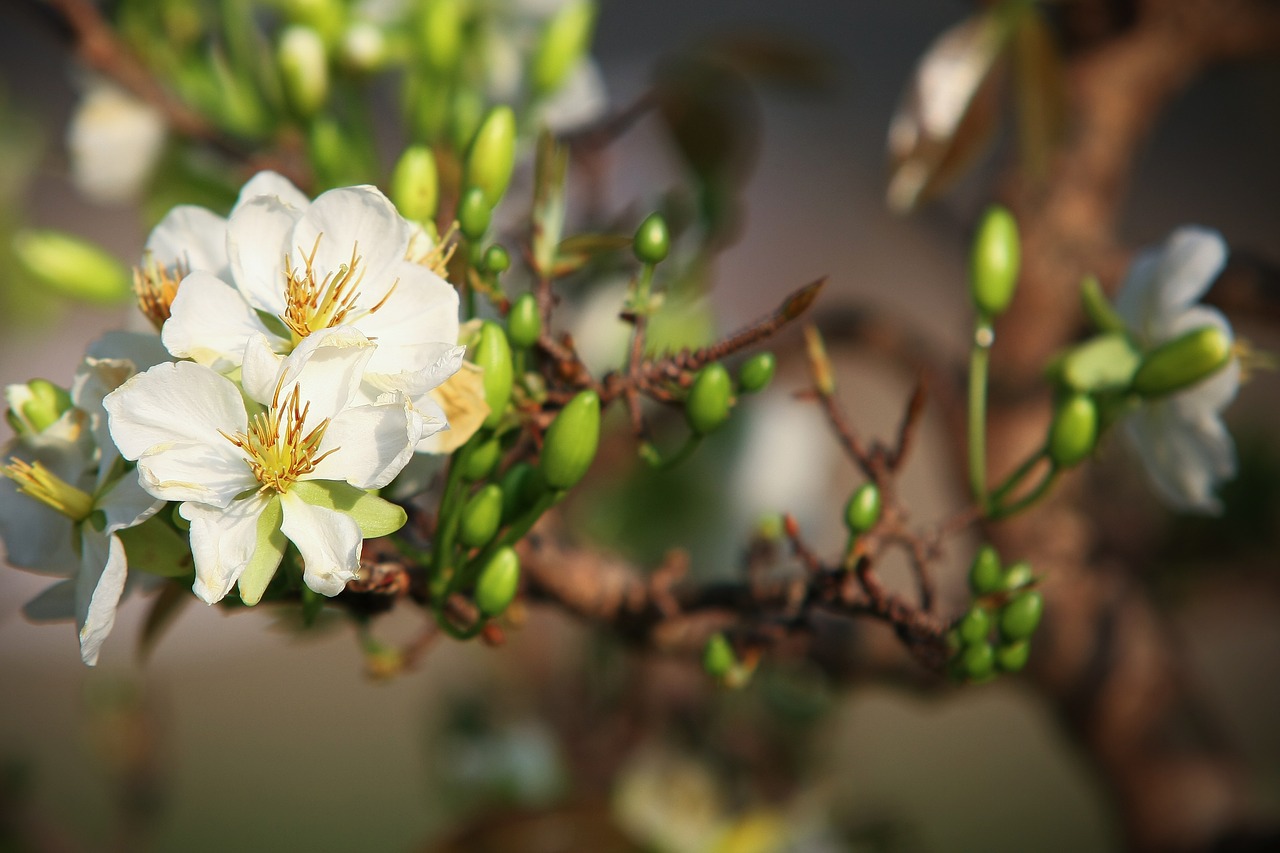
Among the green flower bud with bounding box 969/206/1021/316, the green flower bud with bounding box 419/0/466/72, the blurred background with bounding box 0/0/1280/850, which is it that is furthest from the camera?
the blurred background with bounding box 0/0/1280/850

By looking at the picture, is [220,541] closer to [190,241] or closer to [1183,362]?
[190,241]

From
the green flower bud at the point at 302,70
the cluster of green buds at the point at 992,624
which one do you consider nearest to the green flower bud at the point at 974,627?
the cluster of green buds at the point at 992,624

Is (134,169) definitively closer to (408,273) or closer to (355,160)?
(355,160)

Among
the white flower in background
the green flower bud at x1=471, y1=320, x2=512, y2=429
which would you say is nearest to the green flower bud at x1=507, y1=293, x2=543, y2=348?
the green flower bud at x1=471, y1=320, x2=512, y2=429

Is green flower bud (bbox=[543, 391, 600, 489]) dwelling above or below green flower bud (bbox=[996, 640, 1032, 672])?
above

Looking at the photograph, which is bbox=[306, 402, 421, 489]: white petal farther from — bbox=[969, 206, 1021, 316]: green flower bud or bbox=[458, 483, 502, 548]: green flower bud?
bbox=[969, 206, 1021, 316]: green flower bud

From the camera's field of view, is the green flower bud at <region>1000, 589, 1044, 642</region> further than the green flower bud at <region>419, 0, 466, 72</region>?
No
